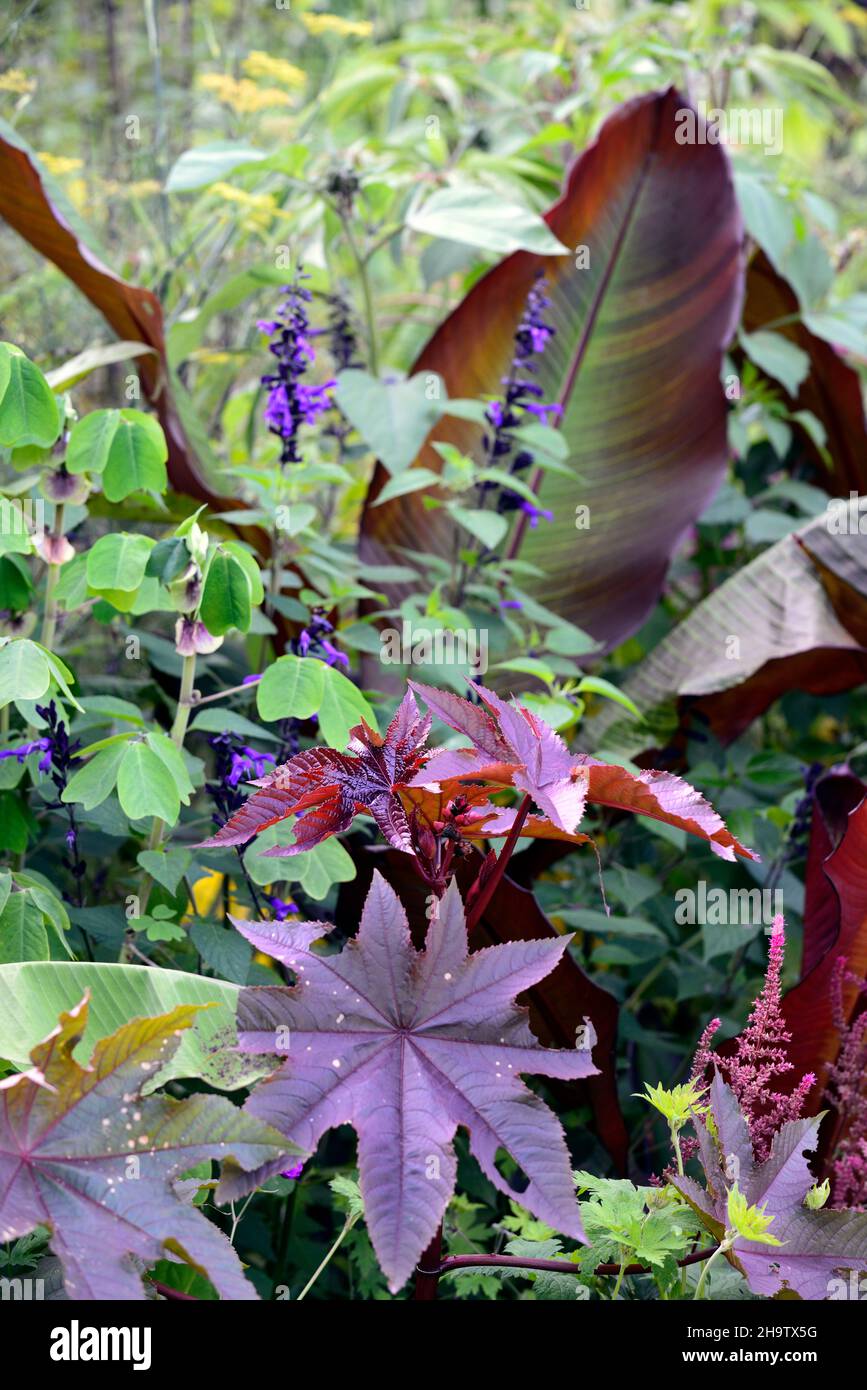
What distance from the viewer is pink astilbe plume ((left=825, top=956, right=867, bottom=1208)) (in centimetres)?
106

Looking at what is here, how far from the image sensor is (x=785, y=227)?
187 centimetres

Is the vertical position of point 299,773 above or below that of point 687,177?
below

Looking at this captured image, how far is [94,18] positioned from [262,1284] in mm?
2700

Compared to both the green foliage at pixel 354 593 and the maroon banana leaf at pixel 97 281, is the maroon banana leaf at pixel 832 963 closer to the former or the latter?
the green foliage at pixel 354 593

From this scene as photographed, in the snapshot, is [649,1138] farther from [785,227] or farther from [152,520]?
[785,227]

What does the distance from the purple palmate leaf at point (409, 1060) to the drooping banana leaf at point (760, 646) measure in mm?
698

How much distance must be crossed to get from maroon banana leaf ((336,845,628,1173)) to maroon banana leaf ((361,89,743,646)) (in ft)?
1.91

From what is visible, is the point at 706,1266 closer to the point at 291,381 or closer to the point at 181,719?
the point at 181,719

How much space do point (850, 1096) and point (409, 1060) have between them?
0.51 meters

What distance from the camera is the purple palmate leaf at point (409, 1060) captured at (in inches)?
30.1

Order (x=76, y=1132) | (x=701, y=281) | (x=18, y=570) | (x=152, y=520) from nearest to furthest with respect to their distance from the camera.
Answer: (x=76, y=1132) < (x=18, y=570) < (x=152, y=520) < (x=701, y=281)

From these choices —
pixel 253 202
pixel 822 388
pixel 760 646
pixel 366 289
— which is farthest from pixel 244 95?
pixel 760 646

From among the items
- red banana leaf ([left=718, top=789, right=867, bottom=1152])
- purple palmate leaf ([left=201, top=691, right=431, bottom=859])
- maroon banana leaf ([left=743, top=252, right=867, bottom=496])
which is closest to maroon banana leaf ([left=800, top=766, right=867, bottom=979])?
red banana leaf ([left=718, top=789, right=867, bottom=1152])
